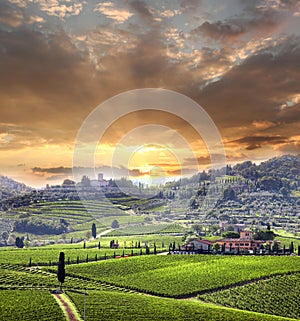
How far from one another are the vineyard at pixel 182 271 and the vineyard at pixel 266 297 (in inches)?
125

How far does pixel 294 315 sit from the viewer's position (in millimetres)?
60719

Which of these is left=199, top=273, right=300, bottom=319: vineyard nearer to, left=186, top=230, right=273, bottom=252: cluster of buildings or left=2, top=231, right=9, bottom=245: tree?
left=186, top=230, right=273, bottom=252: cluster of buildings

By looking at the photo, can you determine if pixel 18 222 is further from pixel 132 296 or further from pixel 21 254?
pixel 132 296

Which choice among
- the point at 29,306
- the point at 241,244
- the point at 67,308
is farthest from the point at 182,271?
the point at 241,244

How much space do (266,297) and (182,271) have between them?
20.1 metres

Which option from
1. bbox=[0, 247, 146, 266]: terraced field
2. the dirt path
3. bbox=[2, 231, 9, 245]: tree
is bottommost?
the dirt path

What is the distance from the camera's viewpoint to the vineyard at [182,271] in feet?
241

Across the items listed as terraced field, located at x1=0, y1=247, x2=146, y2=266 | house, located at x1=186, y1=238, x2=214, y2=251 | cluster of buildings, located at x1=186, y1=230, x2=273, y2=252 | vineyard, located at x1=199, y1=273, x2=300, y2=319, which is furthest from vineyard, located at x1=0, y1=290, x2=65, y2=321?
cluster of buildings, located at x1=186, y1=230, x2=273, y2=252

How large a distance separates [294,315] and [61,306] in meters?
33.9

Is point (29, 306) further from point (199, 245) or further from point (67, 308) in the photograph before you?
point (199, 245)

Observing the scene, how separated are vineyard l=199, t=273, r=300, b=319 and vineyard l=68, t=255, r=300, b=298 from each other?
10.4ft

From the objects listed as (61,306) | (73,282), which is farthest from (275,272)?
(61,306)

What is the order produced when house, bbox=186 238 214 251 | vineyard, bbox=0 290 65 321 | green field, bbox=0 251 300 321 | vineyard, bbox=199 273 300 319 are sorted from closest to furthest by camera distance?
vineyard, bbox=0 290 65 321
green field, bbox=0 251 300 321
vineyard, bbox=199 273 300 319
house, bbox=186 238 214 251

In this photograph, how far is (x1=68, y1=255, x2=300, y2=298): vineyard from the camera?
7356 centimetres
